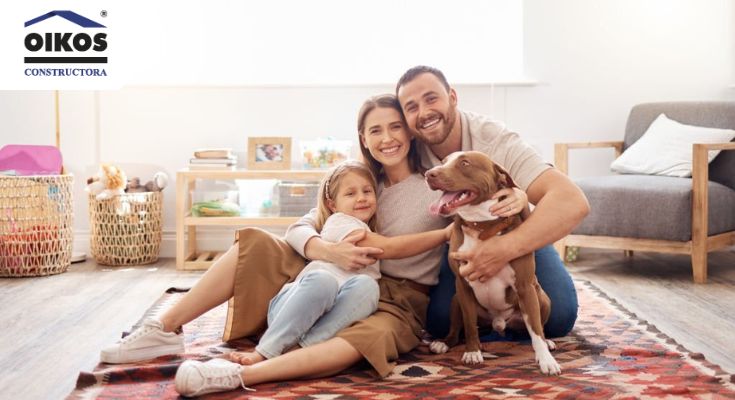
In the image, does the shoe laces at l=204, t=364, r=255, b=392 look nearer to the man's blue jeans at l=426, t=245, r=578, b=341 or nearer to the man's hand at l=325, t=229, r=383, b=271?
the man's hand at l=325, t=229, r=383, b=271

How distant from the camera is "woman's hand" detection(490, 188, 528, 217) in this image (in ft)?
6.98

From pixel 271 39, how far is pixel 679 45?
2.16 metres

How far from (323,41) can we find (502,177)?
2.61m

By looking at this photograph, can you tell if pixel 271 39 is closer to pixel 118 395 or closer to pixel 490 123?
pixel 490 123

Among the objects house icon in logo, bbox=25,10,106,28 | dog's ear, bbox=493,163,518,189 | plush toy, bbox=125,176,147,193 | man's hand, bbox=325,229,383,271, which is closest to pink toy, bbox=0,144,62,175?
plush toy, bbox=125,176,147,193

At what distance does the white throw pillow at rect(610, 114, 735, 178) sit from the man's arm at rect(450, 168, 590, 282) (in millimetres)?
1819

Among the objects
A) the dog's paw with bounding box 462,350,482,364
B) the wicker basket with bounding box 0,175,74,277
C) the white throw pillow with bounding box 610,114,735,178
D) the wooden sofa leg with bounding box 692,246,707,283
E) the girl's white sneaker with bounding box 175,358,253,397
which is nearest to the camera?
the girl's white sneaker with bounding box 175,358,253,397

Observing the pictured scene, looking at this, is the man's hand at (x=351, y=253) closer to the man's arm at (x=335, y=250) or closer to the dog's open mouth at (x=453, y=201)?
the man's arm at (x=335, y=250)

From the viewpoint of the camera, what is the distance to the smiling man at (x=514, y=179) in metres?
2.16

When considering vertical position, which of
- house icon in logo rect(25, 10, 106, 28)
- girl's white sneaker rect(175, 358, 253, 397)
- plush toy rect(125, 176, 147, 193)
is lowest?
girl's white sneaker rect(175, 358, 253, 397)

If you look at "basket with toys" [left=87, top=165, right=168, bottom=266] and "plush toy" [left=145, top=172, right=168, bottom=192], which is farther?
"plush toy" [left=145, top=172, right=168, bottom=192]

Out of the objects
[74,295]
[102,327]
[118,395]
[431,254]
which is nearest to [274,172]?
[74,295]

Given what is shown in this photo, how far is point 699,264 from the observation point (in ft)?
11.6

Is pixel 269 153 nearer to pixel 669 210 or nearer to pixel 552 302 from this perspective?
pixel 669 210
